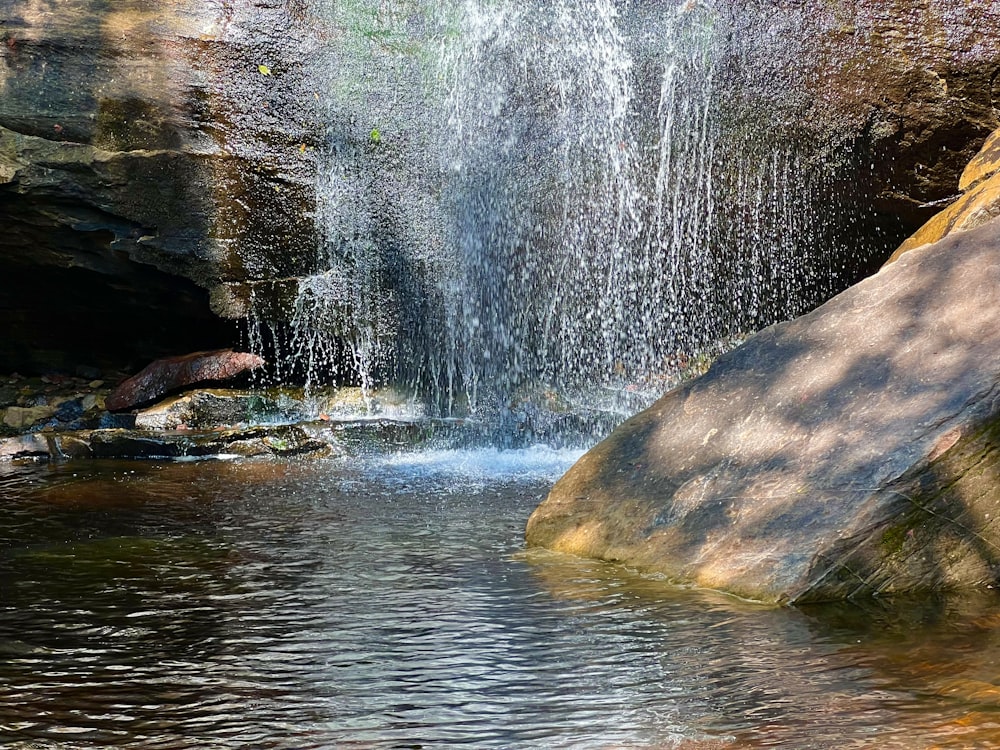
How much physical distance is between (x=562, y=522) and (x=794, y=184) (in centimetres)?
538

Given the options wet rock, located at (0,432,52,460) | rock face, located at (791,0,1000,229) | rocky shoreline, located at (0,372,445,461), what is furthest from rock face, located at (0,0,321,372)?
rock face, located at (791,0,1000,229)

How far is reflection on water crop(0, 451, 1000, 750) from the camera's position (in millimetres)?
2645

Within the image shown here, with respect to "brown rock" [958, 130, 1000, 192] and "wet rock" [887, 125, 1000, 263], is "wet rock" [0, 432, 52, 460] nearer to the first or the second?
"wet rock" [887, 125, 1000, 263]

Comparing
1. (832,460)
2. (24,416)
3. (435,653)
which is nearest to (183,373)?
(24,416)

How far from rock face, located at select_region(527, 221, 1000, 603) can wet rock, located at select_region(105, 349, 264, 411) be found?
5.18 meters

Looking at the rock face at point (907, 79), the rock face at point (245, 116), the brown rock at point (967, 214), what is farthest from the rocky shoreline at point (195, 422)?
the rock face at point (907, 79)

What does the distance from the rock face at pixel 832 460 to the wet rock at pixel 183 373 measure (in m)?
5.18

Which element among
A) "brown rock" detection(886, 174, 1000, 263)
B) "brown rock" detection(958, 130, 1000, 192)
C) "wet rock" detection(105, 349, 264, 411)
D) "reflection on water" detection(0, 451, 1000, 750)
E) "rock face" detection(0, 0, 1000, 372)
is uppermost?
"rock face" detection(0, 0, 1000, 372)

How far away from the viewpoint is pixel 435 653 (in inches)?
129

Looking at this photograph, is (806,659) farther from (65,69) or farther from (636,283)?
(65,69)

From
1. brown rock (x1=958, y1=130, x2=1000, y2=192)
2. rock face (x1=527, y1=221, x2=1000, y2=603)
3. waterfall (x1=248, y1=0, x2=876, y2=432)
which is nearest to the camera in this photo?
rock face (x1=527, y1=221, x2=1000, y2=603)

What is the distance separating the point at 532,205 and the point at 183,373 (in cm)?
327

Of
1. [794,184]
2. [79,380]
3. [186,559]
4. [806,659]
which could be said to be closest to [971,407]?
[806,659]

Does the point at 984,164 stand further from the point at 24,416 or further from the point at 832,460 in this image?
the point at 24,416
